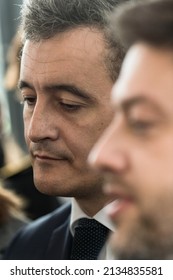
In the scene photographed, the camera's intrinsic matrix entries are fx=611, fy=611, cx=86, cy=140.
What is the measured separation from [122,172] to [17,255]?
0.76 metres

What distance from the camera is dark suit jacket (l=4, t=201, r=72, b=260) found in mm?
1400

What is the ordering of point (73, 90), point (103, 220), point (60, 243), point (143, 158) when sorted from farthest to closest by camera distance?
point (60, 243) → point (103, 220) → point (73, 90) → point (143, 158)

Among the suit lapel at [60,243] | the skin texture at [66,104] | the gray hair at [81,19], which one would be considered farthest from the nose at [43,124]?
the suit lapel at [60,243]

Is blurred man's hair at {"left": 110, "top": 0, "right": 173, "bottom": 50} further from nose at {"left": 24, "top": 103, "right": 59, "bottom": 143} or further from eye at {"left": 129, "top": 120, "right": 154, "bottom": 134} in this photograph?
nose at {"left": 24, "top": 103, "right": 59, "bottom": 143}

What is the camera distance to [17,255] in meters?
1.48

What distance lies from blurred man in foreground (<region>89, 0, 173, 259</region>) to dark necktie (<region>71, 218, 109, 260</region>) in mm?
471

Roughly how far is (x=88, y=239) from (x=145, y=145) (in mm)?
561

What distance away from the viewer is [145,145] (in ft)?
2.60

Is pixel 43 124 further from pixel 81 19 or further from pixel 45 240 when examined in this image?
pixel 45 240

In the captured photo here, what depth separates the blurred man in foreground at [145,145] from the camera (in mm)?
781

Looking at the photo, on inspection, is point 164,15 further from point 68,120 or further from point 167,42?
point 68,120

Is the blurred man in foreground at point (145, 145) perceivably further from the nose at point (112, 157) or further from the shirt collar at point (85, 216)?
the shirt collar at point (85, 216)

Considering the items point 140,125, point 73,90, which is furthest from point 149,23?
point 73,90

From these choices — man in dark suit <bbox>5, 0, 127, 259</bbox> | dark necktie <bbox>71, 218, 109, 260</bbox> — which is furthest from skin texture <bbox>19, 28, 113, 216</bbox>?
dark necktie <bbox>71, 218, 109, 260</bbox>
